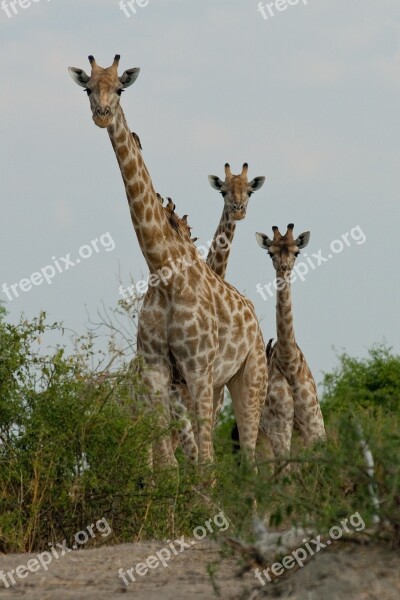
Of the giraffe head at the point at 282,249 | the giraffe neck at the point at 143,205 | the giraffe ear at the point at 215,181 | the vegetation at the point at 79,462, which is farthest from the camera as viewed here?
the giraffe head at the point at 282,249

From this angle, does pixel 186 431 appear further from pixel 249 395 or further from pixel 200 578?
pixel 200 578

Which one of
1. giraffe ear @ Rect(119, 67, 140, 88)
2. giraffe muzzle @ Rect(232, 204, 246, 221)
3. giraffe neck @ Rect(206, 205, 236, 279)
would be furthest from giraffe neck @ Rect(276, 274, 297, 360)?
giraffe ear @ Rect(119, 67, 140, 88)

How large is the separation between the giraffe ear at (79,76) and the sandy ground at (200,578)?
4457 mm

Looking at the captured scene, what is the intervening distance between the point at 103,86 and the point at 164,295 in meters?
1.92

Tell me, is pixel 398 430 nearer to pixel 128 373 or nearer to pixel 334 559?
pixel 334 559

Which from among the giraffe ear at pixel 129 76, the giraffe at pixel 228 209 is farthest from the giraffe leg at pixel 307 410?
the giraffe ear at pixel 129 76

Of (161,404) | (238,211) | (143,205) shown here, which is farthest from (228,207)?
(161,404)

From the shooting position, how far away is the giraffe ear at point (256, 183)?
13148 mm

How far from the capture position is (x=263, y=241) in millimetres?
13242

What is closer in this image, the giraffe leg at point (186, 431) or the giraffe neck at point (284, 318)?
the giraffe leg at point (186, 431)

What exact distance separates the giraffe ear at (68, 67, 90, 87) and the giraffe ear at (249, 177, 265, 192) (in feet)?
10.5

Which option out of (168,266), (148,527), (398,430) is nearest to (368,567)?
(398,430)

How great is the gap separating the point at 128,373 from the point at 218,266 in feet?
12.0

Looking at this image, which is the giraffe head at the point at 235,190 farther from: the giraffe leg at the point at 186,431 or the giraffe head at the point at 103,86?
the giraffe leg at the point at 186,431
